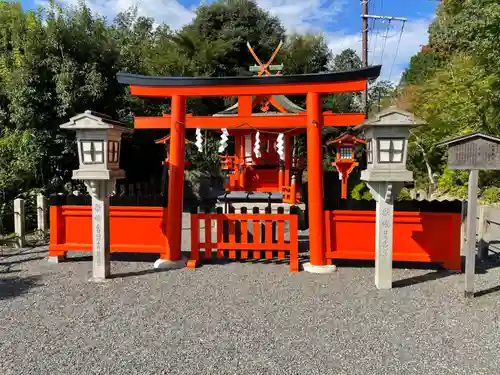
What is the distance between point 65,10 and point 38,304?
35.6 ft

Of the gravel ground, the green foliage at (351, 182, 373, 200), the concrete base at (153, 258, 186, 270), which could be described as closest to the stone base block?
the gravel ground

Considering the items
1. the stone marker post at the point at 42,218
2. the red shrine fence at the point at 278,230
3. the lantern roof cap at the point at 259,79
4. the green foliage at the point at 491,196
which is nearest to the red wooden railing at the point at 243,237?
the red shrine fence at the point at 278,230

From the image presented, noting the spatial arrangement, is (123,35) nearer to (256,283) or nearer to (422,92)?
(422,92)

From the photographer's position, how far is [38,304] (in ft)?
15.0

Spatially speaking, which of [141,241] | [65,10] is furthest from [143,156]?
[141,241]

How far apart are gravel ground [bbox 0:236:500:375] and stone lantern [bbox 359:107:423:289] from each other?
46cm

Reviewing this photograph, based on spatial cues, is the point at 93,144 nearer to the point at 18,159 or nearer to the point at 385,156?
the point at 385,156

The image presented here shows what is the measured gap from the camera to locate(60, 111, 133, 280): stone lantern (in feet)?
17.7

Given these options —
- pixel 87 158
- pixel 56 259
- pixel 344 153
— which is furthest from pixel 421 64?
pixel 56 259

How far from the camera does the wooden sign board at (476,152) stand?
4.70m

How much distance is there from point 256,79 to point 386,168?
8.24ft

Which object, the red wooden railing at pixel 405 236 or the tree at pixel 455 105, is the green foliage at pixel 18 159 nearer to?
the red wooden railing at pixel 405 236

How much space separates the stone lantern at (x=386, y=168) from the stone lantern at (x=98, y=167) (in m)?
3.66

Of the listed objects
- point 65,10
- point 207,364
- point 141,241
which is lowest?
point 207,364
